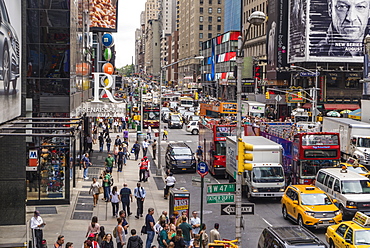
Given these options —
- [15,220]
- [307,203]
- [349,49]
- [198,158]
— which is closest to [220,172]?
[198,158]

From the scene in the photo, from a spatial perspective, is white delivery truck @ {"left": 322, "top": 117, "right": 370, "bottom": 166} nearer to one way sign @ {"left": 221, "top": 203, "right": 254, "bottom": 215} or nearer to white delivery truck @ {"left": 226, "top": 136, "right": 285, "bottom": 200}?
white delivery truck @ {"left": 226, "top": 136, "right": 285, "bottom": 200}

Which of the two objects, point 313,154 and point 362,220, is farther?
point 313,154

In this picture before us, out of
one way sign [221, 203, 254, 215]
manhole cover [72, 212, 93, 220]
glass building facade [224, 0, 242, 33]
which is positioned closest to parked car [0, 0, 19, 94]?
manhole cover [72, 212, 93, 220]

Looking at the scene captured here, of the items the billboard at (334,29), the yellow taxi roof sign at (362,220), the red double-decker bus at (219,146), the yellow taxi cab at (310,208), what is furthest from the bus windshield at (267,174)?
the billboard at (334,29)

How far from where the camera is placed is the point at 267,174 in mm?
27812

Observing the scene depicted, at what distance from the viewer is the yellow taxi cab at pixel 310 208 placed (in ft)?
70.7

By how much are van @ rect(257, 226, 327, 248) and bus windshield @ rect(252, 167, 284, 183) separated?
10.9 metres

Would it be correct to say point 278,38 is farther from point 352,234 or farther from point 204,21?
point 204,21

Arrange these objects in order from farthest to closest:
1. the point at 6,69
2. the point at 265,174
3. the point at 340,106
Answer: the point at 340,106 → the point at 265,174 → the point at 6,69

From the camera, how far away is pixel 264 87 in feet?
343

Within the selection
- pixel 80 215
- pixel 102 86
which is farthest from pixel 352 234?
pixel 102 86

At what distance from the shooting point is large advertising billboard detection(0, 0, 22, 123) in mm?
17016

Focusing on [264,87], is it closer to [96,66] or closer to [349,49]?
[349,49]

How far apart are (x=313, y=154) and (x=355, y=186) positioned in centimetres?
443
